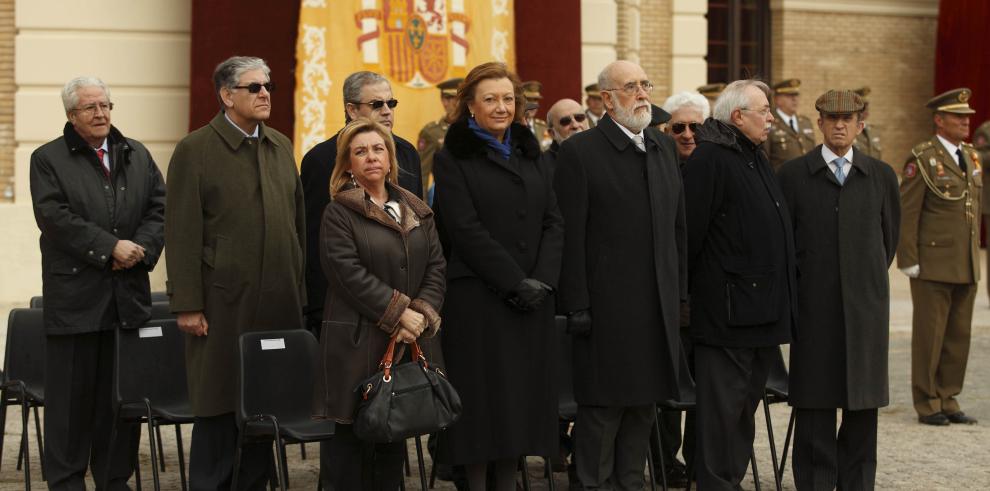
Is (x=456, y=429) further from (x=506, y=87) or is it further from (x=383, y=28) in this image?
(x=383, y=28)

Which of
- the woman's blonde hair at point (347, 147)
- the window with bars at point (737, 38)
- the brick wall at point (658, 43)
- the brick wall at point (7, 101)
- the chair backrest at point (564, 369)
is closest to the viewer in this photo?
the woman's blonde hair at point (347, 147)

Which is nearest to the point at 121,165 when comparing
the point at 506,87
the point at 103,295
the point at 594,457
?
the point at 103,295

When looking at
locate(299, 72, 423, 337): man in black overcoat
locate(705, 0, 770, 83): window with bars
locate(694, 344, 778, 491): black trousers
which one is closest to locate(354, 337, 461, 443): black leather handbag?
locate(299, 72, 423, 337): man in black overcoat

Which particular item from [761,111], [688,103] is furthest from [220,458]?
[688,103]

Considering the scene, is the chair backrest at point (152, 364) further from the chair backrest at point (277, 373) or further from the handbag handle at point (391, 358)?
the handbag handle at point (391, 358)

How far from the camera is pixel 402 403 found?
5.57 metres

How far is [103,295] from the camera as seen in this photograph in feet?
21.7

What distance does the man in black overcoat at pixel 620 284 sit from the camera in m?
6.36

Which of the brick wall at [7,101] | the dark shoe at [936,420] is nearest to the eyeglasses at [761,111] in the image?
the dark shoe at [936,420]

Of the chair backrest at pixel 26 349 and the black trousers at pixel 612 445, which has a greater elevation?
the chair backrest at pixel 26 349

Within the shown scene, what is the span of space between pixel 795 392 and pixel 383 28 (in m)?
6.81

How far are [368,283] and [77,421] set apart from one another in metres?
1.91

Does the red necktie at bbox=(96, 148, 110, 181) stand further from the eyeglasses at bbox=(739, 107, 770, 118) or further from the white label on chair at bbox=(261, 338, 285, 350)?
the eyeglasses at bbox=(739, 107, 770, 118)

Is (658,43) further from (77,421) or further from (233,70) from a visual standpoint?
(77,421)
